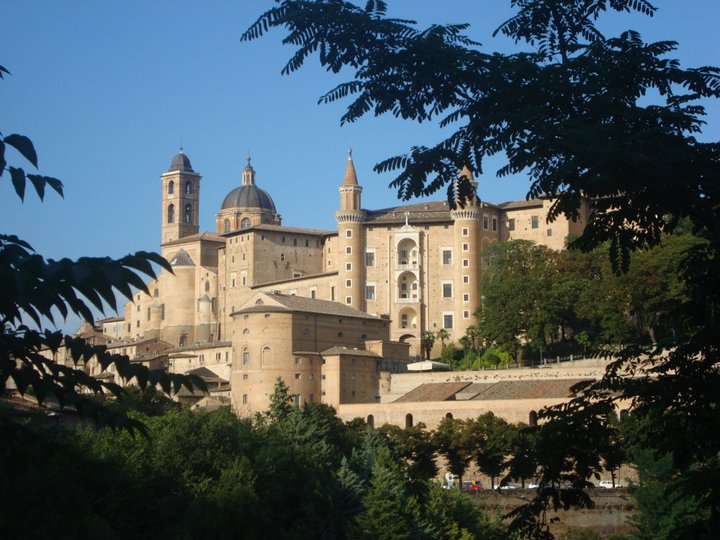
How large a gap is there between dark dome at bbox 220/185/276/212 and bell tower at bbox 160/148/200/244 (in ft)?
16.3

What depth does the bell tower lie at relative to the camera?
368ft

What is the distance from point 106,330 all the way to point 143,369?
339 ft

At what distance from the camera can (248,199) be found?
109 meters

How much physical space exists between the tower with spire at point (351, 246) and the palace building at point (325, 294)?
0.24 ft

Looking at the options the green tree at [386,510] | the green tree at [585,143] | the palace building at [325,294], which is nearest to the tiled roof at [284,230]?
the palace building at [325,294]

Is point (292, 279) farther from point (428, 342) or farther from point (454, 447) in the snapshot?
point (454, 447)

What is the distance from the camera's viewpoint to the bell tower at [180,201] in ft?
368

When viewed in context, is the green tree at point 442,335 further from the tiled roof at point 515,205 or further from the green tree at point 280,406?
the green tree at point 280,406

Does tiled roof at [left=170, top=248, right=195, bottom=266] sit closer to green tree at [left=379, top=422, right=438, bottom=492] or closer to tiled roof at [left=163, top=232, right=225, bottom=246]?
tiled roof at [left=163, top=232, right=225, bottom=246]

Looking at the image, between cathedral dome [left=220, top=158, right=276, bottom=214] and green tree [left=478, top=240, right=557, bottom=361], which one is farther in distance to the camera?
cathedral dome [left=220, top=158, right=276, bottom=214]

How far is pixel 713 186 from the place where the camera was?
25.4 ft

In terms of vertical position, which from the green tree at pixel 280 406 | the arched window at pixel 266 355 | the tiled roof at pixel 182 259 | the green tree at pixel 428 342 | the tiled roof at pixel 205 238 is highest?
the tiled roof at pixel 205 238

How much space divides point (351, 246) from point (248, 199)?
26.3 m

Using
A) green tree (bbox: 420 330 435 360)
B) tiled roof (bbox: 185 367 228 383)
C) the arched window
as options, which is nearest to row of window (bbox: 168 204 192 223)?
tiled roof (bbox: 185 367 228 383)
